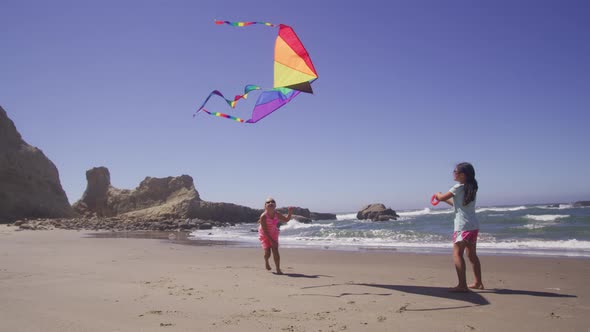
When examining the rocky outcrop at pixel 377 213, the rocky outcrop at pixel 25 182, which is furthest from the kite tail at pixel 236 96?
the rocky outcrop at pixel 377 213

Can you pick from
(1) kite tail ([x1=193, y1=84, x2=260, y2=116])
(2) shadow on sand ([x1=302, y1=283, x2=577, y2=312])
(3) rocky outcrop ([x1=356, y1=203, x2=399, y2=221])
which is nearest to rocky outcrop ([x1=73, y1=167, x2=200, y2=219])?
(3) rocky outcrop ([x1=356, y1=203, x2=399, y2=221])

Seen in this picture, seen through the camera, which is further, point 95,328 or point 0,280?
point 0,280

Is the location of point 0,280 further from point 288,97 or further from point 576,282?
point 576,282

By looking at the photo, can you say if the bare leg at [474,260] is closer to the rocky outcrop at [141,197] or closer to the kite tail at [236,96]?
the kite tail at [236,96]

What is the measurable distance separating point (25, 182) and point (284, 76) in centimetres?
2919

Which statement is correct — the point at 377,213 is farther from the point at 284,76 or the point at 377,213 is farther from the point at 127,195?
the point at 284,76

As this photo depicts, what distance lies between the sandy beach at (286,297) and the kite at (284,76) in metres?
3.02

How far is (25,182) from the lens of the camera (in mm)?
28750

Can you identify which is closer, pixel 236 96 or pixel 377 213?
pixel 236 96

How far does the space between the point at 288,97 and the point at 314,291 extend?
355 centimetres

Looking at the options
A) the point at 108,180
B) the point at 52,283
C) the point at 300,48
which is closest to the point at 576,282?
the point at 300,48

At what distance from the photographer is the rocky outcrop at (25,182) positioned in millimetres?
27266

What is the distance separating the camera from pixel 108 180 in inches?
1544

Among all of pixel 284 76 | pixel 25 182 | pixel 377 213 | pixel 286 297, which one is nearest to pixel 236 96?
pixel 284 76
